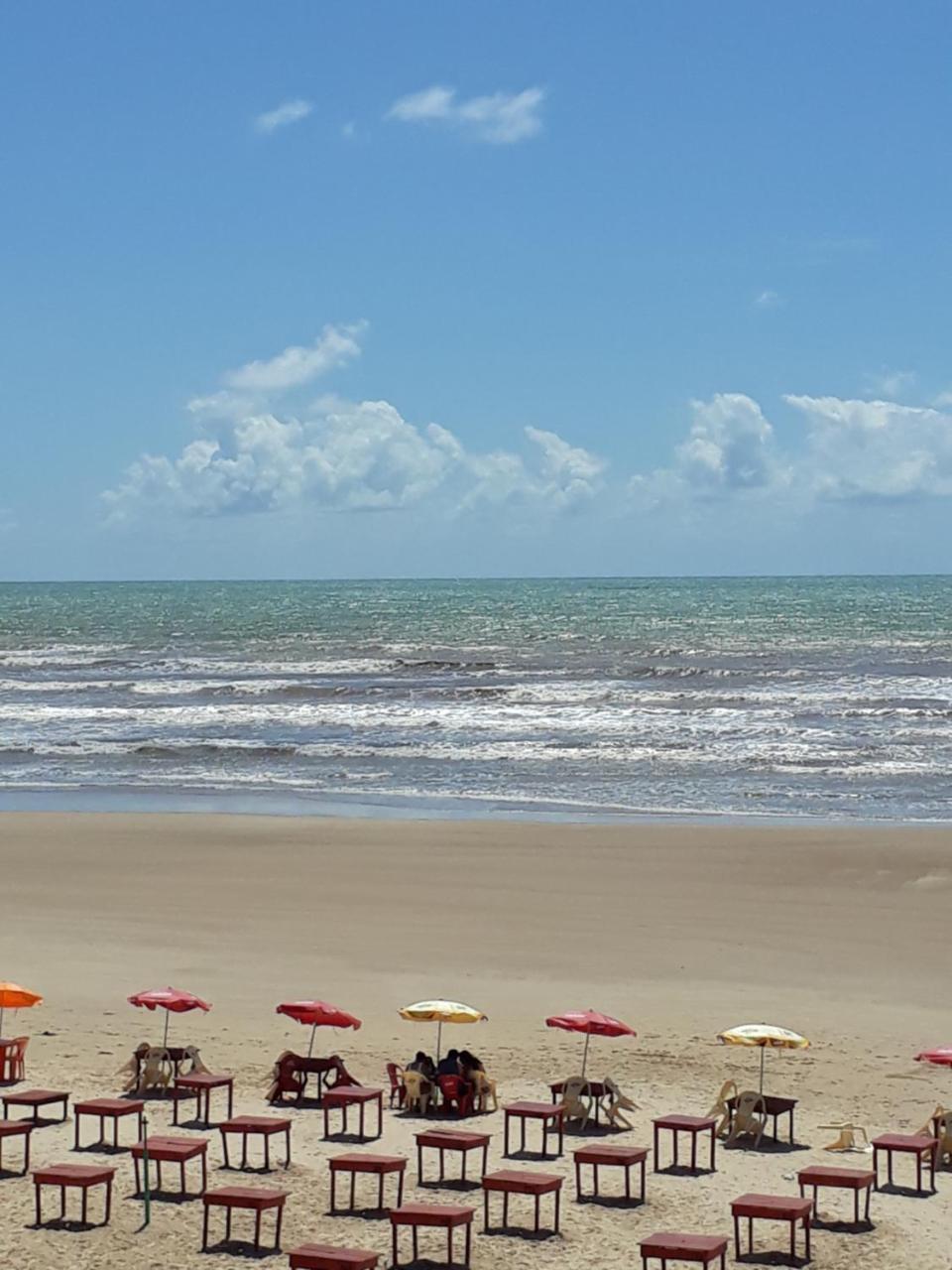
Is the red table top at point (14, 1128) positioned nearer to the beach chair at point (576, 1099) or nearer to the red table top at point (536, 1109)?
the red table top at point (536, 1109)

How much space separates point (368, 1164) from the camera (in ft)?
36.1

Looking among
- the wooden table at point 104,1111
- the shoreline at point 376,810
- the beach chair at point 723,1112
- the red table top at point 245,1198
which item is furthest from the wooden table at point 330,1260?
the shoreline at point 376,810

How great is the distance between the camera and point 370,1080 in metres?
14.3

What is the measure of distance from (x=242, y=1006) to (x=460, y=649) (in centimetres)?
6353

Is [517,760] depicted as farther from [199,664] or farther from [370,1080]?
[199,664]

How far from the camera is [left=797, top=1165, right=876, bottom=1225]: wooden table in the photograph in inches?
424

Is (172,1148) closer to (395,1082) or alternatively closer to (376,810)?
(395,1082)

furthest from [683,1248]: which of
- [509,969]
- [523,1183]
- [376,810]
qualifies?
[376,810]

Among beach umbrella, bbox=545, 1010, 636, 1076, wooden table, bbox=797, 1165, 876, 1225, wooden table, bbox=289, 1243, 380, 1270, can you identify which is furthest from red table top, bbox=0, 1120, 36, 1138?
wooden table, bbox=797, 1165, 876, 1225

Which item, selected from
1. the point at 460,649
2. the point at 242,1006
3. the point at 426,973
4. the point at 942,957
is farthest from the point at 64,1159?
the point at 460,649

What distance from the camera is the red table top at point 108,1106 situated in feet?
40.0

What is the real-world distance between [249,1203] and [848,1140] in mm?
4719

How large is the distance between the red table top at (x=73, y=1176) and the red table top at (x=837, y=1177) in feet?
15.1

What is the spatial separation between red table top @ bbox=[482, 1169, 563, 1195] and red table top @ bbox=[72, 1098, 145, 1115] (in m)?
3.00
